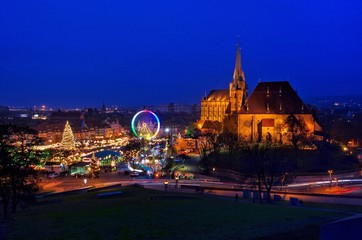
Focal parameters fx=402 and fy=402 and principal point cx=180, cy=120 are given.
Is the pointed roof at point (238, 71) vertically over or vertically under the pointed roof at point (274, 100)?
over

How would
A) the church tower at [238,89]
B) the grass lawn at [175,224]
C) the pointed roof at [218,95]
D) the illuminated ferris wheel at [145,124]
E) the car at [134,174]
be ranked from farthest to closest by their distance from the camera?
the pointed roof at [218,95]
the church tower at [238,89]
the illuminated ferris wheel at [145,124]
the car at [134,174]
the grass lawn at [175,224]

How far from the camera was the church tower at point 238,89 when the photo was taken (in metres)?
93.4

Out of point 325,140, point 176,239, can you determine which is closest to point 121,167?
point 325,140

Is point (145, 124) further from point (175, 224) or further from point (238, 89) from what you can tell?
point (175, 224)

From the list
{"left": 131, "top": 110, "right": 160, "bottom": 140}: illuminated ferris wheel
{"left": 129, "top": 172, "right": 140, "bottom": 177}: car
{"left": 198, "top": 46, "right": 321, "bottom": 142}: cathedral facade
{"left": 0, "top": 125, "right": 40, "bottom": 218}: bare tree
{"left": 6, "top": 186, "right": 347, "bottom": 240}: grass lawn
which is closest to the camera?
{"left": 6, "top": 186, "right": 347, "bottom": 240}: grass lawn

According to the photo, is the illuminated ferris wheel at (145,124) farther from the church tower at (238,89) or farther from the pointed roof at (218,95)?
the pointed roof at (218,95)

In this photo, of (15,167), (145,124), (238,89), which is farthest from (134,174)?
(238,89)

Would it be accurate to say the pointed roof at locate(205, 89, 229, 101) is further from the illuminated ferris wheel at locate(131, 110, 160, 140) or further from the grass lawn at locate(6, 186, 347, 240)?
the grass lawn at locate(6, 186, 347, 240)

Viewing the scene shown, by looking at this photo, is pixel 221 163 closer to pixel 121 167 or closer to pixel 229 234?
pixel 121 167

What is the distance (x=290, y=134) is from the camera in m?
71.4

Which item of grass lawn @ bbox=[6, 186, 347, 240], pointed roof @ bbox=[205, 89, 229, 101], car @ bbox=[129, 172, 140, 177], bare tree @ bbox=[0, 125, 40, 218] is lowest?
car @ bbox=[129, 172, 140, 177]

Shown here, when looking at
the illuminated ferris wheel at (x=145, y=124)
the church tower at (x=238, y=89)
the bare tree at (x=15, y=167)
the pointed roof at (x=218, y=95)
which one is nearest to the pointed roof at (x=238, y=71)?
the church tower at (x=238, y=89)

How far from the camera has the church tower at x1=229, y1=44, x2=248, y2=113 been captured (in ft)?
307

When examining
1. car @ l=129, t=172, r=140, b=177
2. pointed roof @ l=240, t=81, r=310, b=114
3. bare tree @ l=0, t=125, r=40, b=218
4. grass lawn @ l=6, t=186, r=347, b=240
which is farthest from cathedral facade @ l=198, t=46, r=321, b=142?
grass lawn @ l=6, t=186, r=347, b=240
